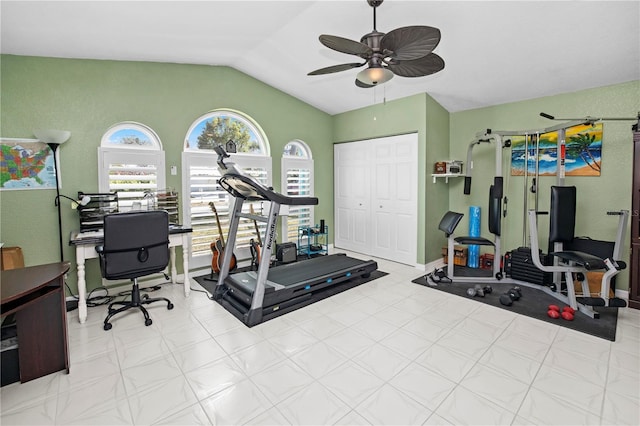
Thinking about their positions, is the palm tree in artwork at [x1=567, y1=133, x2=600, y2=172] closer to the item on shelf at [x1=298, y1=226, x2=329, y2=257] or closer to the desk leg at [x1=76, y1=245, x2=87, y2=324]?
the item on shelf at [x1=298, y1=226, x2=329, y2=257]

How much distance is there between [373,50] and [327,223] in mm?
4202

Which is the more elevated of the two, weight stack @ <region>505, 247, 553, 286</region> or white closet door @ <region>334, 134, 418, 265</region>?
white closet door @ <region>334, 134, 418, 265</region>

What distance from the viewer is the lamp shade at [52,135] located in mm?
3117

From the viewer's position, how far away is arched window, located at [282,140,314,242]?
5.51 meters

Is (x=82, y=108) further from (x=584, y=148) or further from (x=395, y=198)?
(x=584, y=148)

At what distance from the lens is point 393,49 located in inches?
88.6

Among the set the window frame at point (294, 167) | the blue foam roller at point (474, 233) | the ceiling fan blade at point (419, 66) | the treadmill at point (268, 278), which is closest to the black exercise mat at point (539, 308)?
the blue foam roller at point (474, 233)

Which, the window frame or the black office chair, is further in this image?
the window frame

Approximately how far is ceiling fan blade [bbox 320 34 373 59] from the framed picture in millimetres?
3403

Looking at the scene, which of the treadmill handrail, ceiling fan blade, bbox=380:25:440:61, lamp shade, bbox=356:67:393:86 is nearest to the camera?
ceiling fan blade, bbox=380:25:440:61

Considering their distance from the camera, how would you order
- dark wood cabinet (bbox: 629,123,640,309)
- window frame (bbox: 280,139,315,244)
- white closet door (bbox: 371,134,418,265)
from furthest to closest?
window frame (bbox: 280,139,315,244)
white closet door (bbox: 371,134,418,265)
dark wood cabinet (bbox: 629,123,640,309)

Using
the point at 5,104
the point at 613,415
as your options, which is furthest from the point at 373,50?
the point at 5,104

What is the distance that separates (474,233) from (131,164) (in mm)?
5315

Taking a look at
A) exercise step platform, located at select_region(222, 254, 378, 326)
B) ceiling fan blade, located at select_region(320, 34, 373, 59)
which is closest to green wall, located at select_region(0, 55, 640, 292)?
exercise step platform, located at select_region(222, 254, 378, 326)
